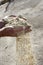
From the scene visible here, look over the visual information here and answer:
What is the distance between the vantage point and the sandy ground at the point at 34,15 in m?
4.52

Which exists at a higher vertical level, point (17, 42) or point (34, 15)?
point (34, 15)

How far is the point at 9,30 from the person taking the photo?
9.80ft

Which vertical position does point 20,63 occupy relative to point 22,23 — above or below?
below

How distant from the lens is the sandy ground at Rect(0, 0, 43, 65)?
452cm

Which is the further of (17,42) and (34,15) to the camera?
(34,15)

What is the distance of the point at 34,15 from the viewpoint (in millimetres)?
6199

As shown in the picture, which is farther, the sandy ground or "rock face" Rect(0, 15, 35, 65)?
the sandy ground

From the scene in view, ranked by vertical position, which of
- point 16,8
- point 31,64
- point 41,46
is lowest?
point 31,64

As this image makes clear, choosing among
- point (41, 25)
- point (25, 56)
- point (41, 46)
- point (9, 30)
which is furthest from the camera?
point (41, 25)

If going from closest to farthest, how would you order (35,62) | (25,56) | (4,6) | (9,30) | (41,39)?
(9,30) → (25,56) → (35,62) → (41,39) → (4,6)

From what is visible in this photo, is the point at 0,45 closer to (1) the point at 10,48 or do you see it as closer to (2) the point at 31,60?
(1) the point at 10,48

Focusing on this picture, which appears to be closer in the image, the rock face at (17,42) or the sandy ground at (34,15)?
the rock face at (17,42)

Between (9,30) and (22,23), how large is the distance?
0.30 metres

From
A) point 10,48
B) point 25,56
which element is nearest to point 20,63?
point 25,56
